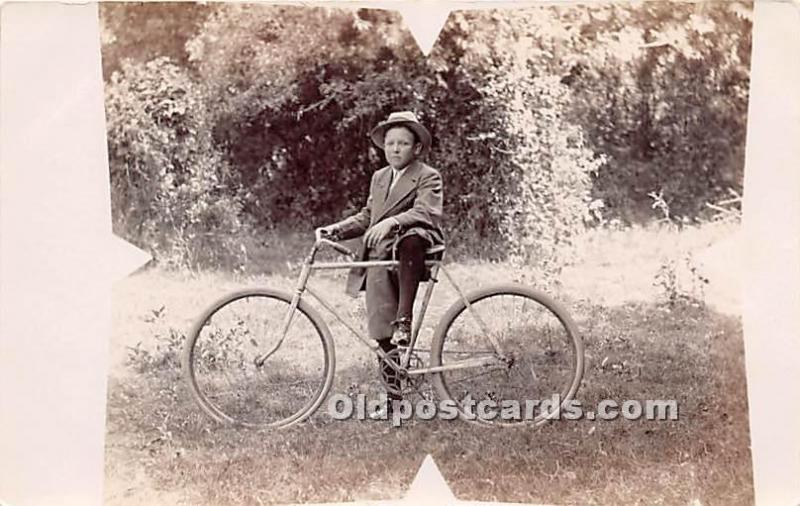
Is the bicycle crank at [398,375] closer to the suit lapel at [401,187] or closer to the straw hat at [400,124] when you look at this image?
the suit lapel at [401,187]

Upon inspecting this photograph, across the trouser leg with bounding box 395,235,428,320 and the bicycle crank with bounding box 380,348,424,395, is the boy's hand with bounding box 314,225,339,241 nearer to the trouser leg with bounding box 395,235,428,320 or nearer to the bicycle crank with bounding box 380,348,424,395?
the trouser leg with bounding box 395,235,428,320

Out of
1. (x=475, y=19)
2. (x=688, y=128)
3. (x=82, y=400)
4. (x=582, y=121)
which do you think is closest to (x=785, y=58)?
(x=688, y=128)

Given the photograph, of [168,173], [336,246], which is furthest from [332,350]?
[168,173]

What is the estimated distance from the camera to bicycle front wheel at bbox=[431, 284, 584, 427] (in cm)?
134

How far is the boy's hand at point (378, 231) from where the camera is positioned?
1322 mm

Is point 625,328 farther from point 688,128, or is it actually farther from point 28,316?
point 28,316

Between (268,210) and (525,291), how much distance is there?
1.42 feet

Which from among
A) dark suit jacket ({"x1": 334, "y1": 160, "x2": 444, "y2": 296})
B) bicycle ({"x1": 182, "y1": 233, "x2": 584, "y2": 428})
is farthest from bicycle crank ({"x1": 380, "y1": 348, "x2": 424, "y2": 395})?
dark suit jacket ({"x1": 334, "y1": 160, "x2": 444, "y2": 296})

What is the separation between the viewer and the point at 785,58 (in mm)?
1363

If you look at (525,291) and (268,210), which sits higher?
(268,210)

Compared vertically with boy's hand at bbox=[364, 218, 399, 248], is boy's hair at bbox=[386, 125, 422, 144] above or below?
above

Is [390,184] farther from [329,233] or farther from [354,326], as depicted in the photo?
[354,326]

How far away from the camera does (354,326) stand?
4.40ft

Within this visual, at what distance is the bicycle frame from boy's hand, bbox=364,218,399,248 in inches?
1.2
